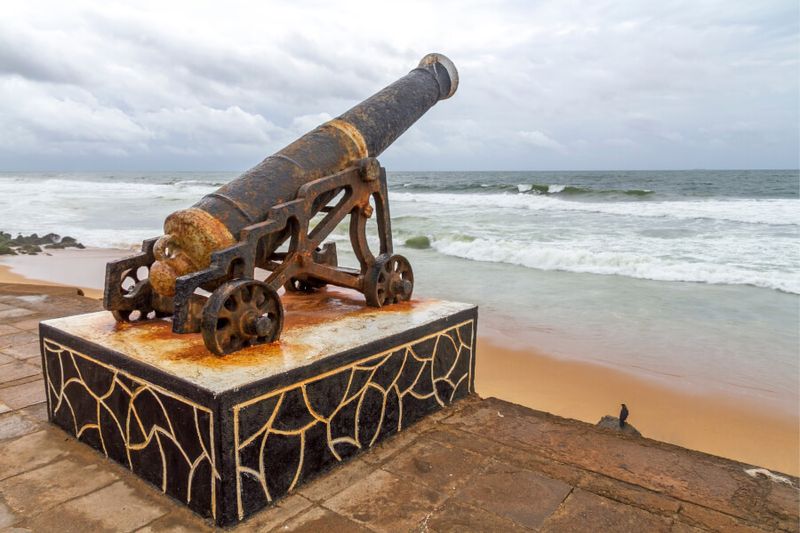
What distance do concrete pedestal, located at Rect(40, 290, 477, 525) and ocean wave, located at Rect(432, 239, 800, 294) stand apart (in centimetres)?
900

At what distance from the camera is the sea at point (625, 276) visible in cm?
640

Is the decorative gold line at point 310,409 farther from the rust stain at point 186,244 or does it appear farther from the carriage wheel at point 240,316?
the rust stain at point 186,244

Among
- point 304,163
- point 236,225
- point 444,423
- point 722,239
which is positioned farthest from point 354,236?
point 722,239

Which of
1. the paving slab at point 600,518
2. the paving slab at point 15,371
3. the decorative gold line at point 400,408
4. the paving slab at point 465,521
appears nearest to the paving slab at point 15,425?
the paving slab at point 15,371

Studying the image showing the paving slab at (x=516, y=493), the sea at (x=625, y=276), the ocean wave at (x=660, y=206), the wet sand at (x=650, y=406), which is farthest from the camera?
the ocean wave at (x=660, y=206)

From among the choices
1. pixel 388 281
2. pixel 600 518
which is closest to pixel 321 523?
pixel 600 518

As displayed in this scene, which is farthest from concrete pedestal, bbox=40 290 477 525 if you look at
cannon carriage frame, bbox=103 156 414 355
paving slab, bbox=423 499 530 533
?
paving slab, bbox=423 499 530 533

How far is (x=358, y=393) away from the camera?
2.93 meters

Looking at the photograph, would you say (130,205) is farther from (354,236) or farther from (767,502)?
(767,502)

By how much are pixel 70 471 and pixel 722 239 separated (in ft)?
56.6

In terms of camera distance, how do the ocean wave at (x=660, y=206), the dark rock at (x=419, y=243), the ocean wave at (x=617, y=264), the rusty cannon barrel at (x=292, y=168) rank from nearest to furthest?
the rusty cannon barrel at (x=292, y=168) → the ocean wave at (x=617, y=264) → the dark rock at (x=419, y=243) → the ocean wave at (x=660, y=206)

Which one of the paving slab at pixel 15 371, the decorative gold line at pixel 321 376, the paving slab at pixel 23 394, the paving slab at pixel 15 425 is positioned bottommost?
the paving slab at pixel 15 371

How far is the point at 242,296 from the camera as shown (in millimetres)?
2781

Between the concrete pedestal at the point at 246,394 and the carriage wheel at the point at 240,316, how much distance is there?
66 millimetres
